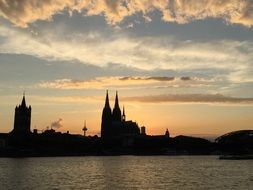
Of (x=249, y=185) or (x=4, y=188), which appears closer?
(x=4, y=188)

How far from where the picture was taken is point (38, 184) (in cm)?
7512

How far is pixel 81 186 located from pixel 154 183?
12687 millimetres

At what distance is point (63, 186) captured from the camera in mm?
71938

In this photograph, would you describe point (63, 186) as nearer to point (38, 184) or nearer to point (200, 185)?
point (38, 184)

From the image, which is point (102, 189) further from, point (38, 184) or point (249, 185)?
point (249, 185)

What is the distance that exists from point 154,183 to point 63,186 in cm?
1512

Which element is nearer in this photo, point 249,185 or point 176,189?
point 176,189

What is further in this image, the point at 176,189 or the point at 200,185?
the point at 200,185

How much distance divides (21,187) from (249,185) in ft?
112

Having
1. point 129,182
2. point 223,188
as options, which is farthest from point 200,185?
point 129,182

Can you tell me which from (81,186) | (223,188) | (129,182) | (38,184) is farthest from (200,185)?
(38,184)

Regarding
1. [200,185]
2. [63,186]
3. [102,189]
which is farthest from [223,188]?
[63,186]

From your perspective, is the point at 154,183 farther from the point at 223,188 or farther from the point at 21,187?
the point at 21,187

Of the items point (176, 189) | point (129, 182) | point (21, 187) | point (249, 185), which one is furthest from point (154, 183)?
point (21, 187)
